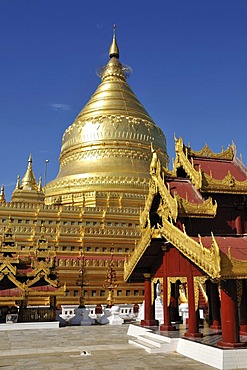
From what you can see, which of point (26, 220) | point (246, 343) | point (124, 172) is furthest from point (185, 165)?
point (124, 172)

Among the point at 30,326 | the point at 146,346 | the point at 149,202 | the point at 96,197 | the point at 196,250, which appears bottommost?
the point at 30,326

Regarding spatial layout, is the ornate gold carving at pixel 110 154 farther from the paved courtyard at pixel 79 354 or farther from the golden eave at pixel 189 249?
the golden eave at pixel 189 249

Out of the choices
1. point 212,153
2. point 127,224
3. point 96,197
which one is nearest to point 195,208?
point 212,153

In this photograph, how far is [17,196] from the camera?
106ft

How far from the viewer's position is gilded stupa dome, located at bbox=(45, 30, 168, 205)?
3238cm

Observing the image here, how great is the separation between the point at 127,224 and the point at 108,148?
8.53m

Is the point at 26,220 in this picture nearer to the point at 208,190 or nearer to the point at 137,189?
the point at 137,189

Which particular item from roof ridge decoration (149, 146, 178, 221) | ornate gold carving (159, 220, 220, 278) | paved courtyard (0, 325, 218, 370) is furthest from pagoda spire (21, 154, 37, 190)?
ornate gold carving (159, 220, 220, 278)

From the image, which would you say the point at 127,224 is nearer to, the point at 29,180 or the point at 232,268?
the point at 29,180

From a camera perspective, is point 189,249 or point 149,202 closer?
point 189,249

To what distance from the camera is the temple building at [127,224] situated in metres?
11.1

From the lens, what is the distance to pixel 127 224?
97.2ft

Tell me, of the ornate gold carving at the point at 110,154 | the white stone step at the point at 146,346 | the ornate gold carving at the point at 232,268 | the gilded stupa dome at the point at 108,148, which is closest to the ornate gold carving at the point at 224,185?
the ornate gold carving at the point at 232,268

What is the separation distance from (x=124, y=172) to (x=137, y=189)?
1963 millimetres
